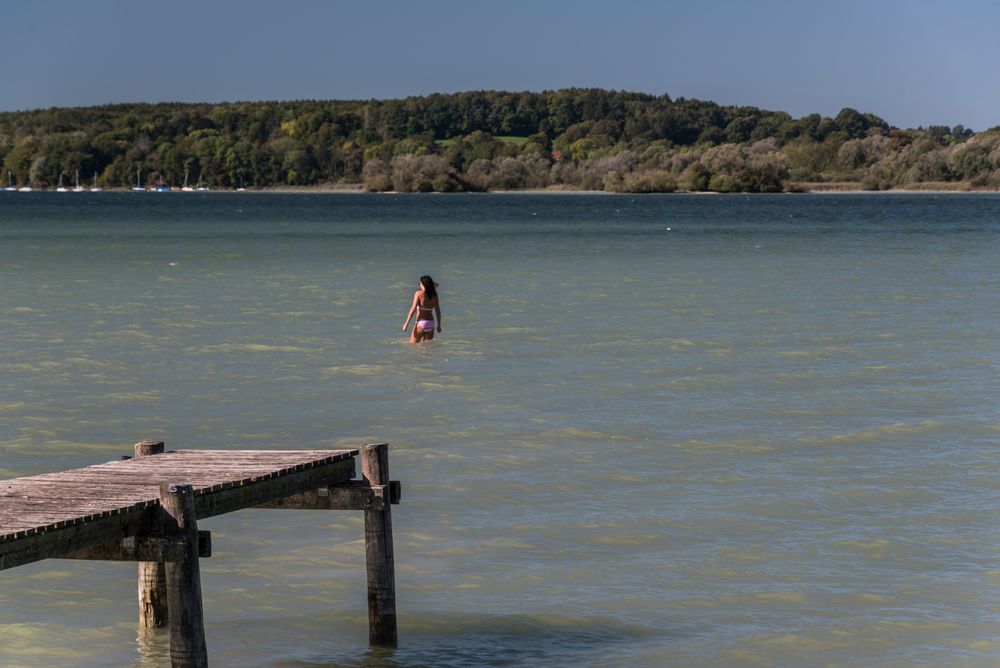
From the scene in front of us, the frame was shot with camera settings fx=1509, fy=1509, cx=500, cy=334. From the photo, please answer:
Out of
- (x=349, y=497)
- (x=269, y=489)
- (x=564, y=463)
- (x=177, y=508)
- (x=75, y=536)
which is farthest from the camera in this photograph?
(x=564, y=463)

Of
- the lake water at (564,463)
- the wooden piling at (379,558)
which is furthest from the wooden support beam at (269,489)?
the lake water at (564,463)

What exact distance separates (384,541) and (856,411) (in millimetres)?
9350

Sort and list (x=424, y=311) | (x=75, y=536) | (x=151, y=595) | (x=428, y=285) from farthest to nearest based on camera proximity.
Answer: (x=424, y=311) → (x=428, y=285) → (x=151, y=595) → (x=75, y=536)

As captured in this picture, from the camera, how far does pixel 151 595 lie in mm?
8922

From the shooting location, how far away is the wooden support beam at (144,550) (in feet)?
23.4

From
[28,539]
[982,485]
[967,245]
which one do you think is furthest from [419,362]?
[967,245]

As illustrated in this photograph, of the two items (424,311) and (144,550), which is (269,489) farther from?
(424,311)

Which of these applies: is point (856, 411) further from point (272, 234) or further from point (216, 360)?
point (272, 234)

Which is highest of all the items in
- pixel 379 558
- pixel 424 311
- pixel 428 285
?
pixel 428 285

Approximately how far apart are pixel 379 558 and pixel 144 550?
171cm

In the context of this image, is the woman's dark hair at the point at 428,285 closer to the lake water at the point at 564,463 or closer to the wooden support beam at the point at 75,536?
the lake water at the point at 564,463

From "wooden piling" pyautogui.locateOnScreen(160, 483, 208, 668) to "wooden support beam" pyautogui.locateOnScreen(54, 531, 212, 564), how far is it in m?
0.04

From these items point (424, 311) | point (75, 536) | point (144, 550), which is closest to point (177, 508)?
point (144, 550)

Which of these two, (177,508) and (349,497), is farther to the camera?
(349,497)
